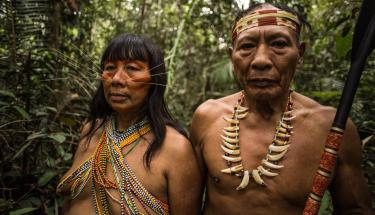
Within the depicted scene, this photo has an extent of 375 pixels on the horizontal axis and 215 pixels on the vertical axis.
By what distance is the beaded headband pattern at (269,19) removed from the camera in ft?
6.49

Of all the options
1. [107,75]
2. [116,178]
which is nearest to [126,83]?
[107,75]

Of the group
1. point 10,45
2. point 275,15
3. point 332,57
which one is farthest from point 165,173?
point 332,57

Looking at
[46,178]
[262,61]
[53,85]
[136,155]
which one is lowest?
[46,178]

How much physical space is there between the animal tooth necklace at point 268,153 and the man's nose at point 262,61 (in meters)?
0.34

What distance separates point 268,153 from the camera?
1.99 meters

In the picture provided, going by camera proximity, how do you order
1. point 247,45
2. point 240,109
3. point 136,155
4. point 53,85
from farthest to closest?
point 53,85
point 240,109
point 136,155
point 247,45

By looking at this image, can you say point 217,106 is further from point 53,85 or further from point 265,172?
point 53,85

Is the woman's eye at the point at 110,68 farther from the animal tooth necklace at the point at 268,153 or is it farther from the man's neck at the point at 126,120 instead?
the animal tooth necklace at the point at 268,153

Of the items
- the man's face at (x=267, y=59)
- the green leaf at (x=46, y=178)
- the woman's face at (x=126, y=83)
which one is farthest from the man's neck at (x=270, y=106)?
the green leaf at (x=46, y=178)

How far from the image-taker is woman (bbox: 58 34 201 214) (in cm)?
198

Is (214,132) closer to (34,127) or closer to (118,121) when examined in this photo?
(118,121)

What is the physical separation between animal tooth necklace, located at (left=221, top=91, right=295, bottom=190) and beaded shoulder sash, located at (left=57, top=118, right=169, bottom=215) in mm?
426

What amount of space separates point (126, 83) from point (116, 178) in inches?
20.5

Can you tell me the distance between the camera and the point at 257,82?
1.94 m
